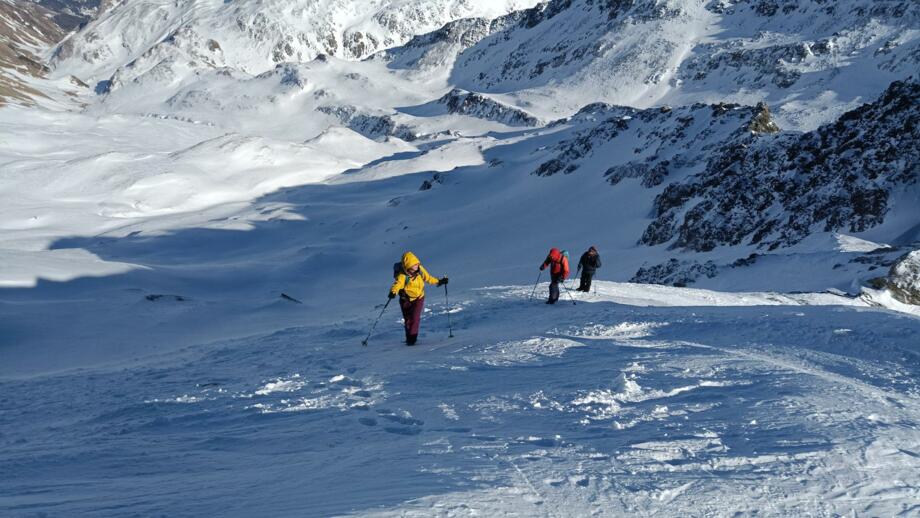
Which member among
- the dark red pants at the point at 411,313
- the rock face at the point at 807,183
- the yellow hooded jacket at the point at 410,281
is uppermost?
the rock face at the point at 807,183

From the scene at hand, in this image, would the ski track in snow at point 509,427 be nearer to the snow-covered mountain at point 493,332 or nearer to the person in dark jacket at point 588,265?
the snow-covered mountain at point 493,332

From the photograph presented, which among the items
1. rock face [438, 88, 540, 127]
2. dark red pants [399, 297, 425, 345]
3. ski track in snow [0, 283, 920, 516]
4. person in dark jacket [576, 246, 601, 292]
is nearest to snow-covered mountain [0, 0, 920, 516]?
ski track in snow [0, 283, 920, 516]

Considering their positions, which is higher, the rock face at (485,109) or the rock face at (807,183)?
the rock face at (485,109)

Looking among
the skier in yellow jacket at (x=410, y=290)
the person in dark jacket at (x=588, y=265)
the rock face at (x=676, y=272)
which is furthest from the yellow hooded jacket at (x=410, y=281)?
the rock face at (x=676, y=272)

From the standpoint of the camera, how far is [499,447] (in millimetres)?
6414

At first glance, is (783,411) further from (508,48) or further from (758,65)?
(508,48)

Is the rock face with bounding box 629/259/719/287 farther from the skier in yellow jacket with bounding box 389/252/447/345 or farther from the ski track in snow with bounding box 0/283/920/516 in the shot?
the skier in yellow jacket with bounding box 389/252/447/345

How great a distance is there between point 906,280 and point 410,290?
14437 millimetres

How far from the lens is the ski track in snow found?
17.5 feet

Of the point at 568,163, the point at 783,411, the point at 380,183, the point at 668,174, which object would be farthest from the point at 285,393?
the point at 380,183

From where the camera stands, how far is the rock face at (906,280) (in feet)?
64.8

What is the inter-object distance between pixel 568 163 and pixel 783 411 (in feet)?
180

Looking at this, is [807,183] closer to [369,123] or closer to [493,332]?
[493,332]

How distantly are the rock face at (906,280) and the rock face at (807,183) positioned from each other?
34.5ft
